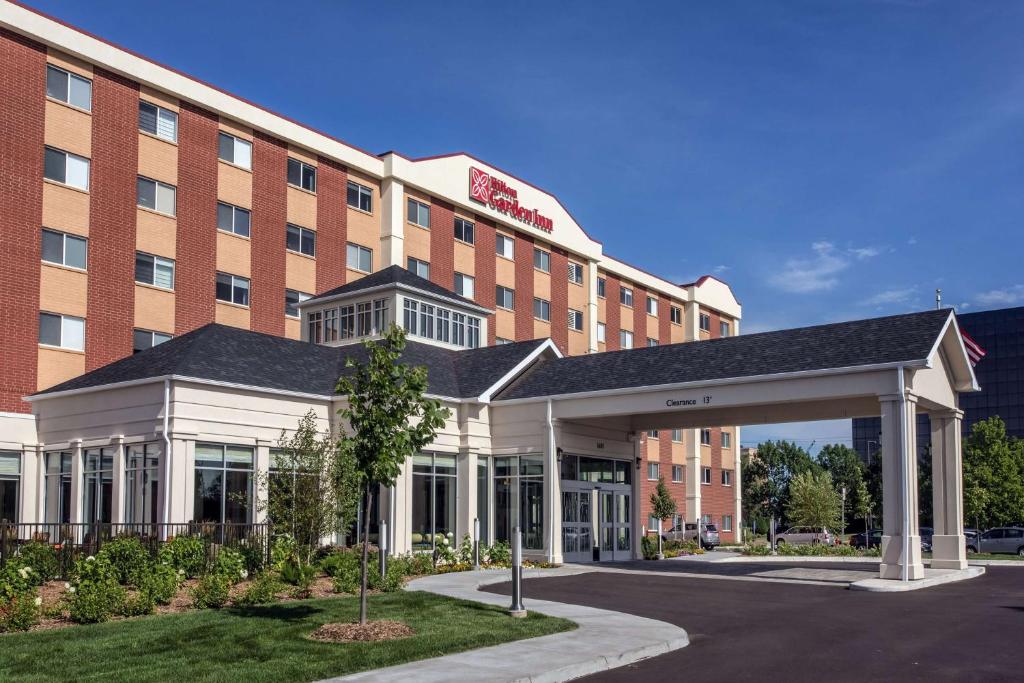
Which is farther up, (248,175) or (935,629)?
(248,175)

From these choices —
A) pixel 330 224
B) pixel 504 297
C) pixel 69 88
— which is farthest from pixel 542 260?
pixel 69 88

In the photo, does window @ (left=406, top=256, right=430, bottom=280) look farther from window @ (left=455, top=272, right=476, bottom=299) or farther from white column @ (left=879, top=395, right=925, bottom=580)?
white column @ (left=879, top=395, right=925, bottom=580)

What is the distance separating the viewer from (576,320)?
2409 inches

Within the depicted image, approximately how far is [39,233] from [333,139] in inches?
594

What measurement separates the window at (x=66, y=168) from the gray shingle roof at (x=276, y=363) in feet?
23.8

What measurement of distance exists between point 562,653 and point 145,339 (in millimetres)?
27737

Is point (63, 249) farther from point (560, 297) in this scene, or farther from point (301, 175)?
point (560, 297)

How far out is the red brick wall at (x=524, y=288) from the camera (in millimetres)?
55938

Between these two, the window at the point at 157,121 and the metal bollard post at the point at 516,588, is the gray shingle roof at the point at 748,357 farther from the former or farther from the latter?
the window at the point at 157,121

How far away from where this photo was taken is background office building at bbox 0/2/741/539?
A: 34219 millimetres

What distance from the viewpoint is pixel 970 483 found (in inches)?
2213

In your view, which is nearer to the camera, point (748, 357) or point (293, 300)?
point (748, 357)

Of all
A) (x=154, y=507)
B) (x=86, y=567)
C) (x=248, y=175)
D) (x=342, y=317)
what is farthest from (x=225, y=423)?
(x=248, y=175)

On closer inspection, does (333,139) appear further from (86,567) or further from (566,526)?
(86,567)
